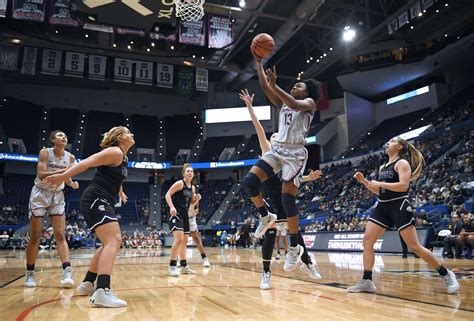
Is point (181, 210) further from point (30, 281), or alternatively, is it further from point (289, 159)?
point (289, 159)

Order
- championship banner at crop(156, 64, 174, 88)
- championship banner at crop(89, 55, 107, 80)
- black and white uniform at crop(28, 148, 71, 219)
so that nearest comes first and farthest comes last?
black and white uniform at crop(28, 148, 71, 219) → championship banner at crop(89, 55, 107, 80) → championship banner at crop(156, 64, 174, 88)

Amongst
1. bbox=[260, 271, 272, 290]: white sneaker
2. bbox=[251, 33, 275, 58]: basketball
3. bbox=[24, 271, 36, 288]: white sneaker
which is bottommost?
bbox=[24, 271, 36, 288]: white sneaker

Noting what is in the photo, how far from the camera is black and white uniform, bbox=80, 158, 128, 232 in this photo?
3779 mm

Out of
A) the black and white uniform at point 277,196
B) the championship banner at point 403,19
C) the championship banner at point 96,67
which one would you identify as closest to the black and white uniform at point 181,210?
the black and white uniform at point 277,196

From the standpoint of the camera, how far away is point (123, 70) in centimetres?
2398

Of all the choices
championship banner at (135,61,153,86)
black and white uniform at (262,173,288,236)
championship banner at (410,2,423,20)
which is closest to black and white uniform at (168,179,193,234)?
black and white uniform at (262,173,288,236)

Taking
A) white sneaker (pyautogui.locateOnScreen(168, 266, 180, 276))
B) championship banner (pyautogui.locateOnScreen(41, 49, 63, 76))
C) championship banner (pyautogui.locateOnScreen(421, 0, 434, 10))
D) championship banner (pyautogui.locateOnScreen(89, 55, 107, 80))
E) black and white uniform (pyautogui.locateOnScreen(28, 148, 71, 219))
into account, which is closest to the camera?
black and white uniform (pyautogui.locateOnScreen(28, 148, 71, 219))

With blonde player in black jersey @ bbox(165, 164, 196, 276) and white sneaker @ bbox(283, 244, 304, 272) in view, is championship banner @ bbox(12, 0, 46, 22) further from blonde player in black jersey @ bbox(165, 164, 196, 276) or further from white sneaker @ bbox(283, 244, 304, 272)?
white sneaker @ bbox(283, 244, 304, 272)

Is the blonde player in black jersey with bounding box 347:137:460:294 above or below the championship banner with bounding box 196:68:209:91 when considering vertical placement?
below

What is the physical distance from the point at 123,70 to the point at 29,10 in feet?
21.9

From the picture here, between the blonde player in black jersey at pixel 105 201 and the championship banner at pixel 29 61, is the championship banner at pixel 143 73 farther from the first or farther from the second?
the blonde player in black jersey at pixel 105 201

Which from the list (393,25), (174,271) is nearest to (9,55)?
(393,25)

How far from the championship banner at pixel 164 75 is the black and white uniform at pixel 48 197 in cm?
1993

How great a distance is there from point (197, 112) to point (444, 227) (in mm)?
30213
